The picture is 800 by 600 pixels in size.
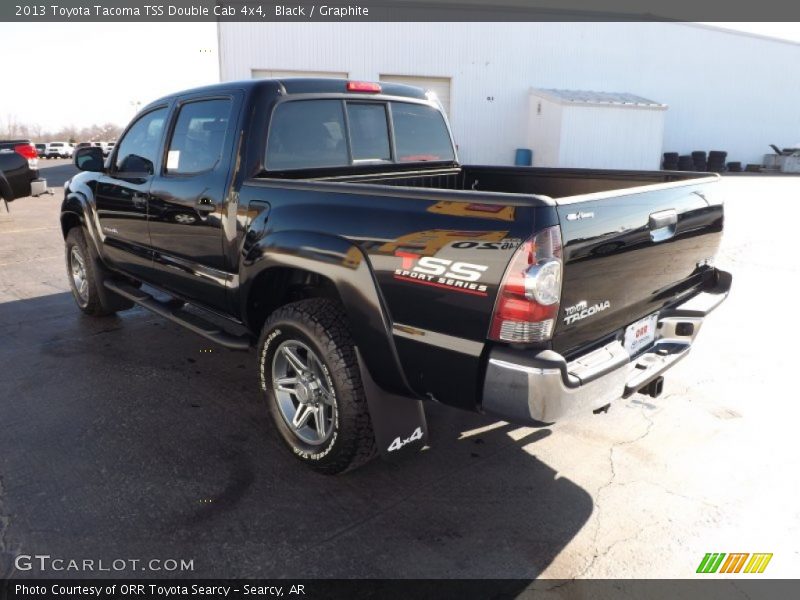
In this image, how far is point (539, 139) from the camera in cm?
2523

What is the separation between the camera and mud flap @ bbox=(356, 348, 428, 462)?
285 cm

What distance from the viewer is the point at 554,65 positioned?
26.5m

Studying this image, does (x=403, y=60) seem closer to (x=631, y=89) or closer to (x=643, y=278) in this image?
(x=631, y=89)

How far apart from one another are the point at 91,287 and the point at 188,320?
2049 mm

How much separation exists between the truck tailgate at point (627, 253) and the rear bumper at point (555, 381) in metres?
0.12

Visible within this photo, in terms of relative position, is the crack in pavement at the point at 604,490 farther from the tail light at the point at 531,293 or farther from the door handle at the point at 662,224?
the door handle at the point at 662,224

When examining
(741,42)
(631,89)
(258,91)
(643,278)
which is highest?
(741,42)

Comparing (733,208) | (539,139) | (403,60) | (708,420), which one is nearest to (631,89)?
(539,139)

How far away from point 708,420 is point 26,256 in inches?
351

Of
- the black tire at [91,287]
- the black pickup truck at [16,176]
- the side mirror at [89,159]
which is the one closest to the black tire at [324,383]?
the side mirror at [89,159]

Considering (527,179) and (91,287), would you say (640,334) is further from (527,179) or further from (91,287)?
(91,287)

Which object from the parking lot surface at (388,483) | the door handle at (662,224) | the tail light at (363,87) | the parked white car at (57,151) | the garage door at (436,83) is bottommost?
the parking lot surface at (388,483)

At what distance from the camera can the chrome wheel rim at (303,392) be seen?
3.11 metres

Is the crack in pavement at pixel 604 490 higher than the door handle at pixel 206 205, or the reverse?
the door handle at pixel 206 205
